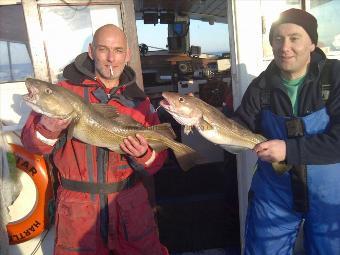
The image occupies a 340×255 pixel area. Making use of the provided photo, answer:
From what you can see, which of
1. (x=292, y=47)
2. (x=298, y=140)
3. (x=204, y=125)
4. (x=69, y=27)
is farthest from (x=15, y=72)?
(x=298, y=140)

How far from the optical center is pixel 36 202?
3777 millimetres

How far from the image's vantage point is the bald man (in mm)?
2914

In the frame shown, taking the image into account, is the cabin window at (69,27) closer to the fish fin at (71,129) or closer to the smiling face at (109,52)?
the smiling face at (109,52)

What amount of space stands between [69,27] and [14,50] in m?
0.68

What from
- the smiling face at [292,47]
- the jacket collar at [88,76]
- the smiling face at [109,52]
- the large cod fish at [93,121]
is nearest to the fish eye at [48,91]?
the large cod fish at [93,121]

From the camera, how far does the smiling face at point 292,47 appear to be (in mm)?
2676

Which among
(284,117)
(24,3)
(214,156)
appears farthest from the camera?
(214,156)

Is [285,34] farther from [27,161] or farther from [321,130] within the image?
[27,161]

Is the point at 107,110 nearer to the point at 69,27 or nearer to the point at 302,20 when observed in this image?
the point at 69,27

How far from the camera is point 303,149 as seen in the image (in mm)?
2611

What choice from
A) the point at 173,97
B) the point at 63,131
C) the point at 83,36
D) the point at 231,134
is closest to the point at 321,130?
the point at 231,134

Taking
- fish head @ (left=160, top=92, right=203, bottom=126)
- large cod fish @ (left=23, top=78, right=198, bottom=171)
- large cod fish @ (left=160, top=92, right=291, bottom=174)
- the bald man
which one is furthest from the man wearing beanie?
the bald man

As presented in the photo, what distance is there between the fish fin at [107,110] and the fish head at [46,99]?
264mm

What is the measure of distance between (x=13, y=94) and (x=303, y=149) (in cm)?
306
